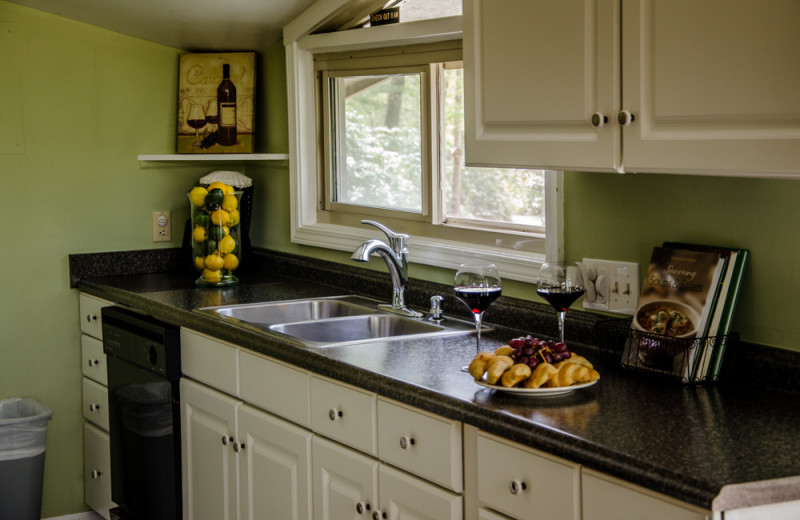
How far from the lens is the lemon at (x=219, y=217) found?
133 inches

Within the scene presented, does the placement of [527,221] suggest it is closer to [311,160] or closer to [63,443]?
[311,160]

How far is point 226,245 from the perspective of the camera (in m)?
3.39

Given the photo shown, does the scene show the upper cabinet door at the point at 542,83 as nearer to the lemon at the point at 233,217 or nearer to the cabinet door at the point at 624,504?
the cabinet door at the point at 624,504

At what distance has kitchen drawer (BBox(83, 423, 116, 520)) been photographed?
3.45 m

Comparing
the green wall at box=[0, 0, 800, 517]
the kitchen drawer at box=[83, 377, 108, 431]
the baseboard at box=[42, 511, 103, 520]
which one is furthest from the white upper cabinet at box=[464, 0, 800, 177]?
the baseboard at box=[42, 511, 103, 520]

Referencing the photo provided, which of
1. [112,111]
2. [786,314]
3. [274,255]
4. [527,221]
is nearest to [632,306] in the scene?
[786,314]

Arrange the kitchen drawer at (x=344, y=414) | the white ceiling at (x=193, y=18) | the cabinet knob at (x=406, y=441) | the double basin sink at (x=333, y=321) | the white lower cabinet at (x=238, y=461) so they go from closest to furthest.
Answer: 1. the cabinet knob at (x=406, y=441)
2. the kitchen drawer at (x=344, y=414)
3. the white lower cabinet at (x=238, y=461)
4. the double basin sink at (x=333, y=321)
5. the white ceiling at (x=193, y=18)

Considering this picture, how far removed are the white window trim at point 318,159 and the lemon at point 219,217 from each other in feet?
0.85

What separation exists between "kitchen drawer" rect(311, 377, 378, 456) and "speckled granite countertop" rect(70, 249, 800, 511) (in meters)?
0.04

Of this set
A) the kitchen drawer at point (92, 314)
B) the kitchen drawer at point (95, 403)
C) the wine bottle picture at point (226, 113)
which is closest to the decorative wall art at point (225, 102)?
the wine bottle picture at point (226, 113)

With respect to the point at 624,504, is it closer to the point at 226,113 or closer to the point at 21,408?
the point at 226,113

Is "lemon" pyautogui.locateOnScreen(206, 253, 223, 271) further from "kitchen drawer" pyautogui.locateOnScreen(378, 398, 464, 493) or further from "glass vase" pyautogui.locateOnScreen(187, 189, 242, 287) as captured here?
"kitchen drawer" pyautogui.locateOnScreen(378, 398, 464, 493)

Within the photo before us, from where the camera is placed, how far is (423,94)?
2.98 m

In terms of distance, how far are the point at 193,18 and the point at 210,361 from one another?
1281 mm
